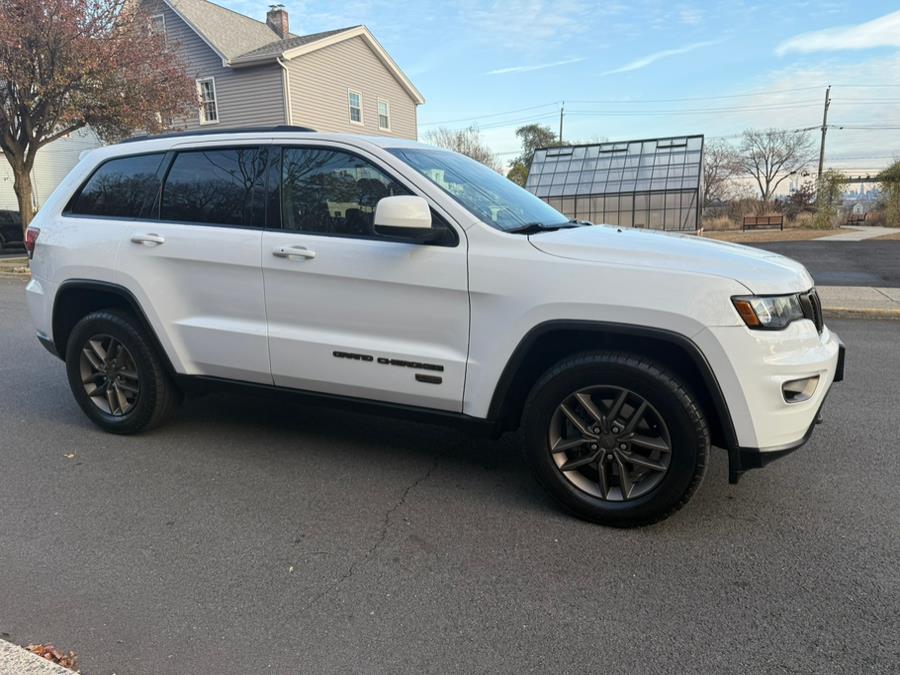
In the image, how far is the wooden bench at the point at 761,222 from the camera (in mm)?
33062

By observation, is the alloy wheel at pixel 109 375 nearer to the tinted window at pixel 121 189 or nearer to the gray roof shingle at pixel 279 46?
the tinted window at pixel 121 189

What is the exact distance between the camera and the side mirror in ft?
10.1

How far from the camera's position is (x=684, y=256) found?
9.77 ft

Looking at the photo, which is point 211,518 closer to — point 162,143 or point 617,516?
point 617,516

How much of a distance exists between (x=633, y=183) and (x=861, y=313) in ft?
58.5

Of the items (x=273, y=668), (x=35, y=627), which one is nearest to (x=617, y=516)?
(x=273, y=668)

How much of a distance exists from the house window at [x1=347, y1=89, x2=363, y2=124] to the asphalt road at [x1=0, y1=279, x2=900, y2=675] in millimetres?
23318

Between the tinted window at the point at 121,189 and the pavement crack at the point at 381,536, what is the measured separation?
8.02 feet

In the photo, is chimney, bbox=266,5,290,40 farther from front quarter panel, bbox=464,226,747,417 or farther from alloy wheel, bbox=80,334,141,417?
front quarter panel, bbox=464,226,747,417

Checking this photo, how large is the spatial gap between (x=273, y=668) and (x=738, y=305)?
7.62 feet

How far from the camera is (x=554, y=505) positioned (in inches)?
133

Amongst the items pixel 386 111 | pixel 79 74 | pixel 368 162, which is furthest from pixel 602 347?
pixel 386 111

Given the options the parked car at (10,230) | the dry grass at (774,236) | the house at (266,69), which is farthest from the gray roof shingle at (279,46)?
the dry grass at (774,236)

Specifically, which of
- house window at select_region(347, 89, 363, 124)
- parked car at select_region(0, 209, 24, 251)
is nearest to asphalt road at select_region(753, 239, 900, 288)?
house window at select_region(347, 89, 363, 124)
